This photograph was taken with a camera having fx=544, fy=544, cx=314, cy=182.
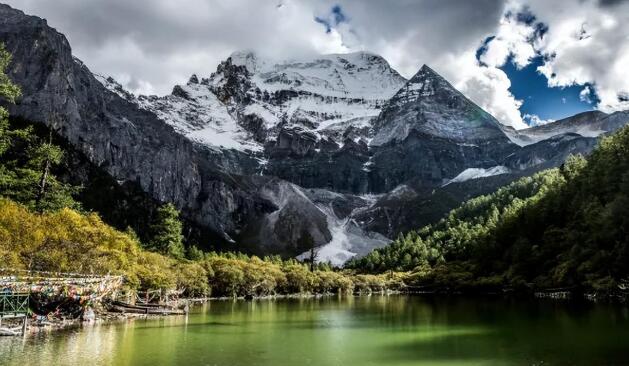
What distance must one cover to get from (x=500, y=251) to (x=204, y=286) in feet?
258

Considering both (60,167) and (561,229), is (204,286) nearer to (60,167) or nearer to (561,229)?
(561,229)

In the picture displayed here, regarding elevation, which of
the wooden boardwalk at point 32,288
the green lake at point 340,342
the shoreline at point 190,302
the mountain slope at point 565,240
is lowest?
the green lake at point 340,342

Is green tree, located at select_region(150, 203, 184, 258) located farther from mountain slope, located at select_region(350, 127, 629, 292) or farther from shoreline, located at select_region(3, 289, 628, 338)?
mountain slope, located at select_region(350, 127, 629, 292)

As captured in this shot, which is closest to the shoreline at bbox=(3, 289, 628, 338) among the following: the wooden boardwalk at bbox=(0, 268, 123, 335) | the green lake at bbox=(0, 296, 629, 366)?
the wooden boardwalk at bbox=(0, 268, 123, 335)

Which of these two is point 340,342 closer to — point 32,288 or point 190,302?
point 32,288

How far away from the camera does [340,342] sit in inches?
1762

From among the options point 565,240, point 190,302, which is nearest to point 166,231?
point 190,302

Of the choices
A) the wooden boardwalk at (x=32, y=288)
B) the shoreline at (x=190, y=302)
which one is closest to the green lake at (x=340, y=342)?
the shoreline at (x=190, y=302)

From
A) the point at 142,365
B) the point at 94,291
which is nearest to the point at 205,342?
the point at 142,365

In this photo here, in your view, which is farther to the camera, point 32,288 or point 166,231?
point 166,231

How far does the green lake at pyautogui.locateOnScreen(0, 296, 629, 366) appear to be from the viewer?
3428 cm

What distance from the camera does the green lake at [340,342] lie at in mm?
34281

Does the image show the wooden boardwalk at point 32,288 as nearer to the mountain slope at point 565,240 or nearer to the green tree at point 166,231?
the green tree at point 166,231

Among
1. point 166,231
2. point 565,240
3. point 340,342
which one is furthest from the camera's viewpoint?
point 565,240
